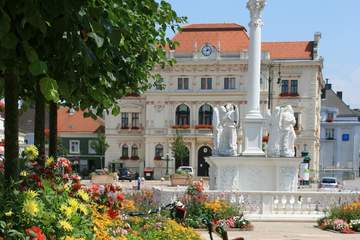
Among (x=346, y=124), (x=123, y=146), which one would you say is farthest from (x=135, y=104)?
(x=346, y=124)

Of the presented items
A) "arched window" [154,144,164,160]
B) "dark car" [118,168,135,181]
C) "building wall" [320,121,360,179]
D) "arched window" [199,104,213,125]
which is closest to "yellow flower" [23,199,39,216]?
"dark car" [118,168,135,181]

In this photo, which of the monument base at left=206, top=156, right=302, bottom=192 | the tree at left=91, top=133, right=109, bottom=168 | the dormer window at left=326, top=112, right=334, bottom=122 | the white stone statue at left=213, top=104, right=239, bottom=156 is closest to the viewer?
the monument base at left=206, top=156, right=302, bottom=192

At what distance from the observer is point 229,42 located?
7331cm

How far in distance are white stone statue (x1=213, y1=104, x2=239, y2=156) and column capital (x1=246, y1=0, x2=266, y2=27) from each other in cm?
339

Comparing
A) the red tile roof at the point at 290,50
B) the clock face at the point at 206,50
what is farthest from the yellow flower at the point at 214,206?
the red tile roof at the point at 290,50

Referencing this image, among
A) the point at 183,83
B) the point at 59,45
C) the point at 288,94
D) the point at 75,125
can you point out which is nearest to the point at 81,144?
the point at 75,125

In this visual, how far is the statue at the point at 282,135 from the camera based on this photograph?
2319 cm

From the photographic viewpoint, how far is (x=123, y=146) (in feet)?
246

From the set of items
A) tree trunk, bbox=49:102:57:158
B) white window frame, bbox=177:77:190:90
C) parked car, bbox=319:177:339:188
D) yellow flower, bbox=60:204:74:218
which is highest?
white window frame, bbox=177:77:190:90

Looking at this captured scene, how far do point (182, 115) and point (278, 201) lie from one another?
5347 cm

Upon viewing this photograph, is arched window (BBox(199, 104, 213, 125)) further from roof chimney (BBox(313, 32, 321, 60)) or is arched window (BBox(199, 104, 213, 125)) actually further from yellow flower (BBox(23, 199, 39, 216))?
yellow flower (BBox(23, 199, 39, 216))

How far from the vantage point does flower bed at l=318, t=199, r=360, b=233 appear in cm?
1661

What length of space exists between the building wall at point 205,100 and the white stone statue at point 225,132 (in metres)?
46.4

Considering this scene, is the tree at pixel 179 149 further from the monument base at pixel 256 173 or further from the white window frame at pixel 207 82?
the monument base at pixel 256 173
